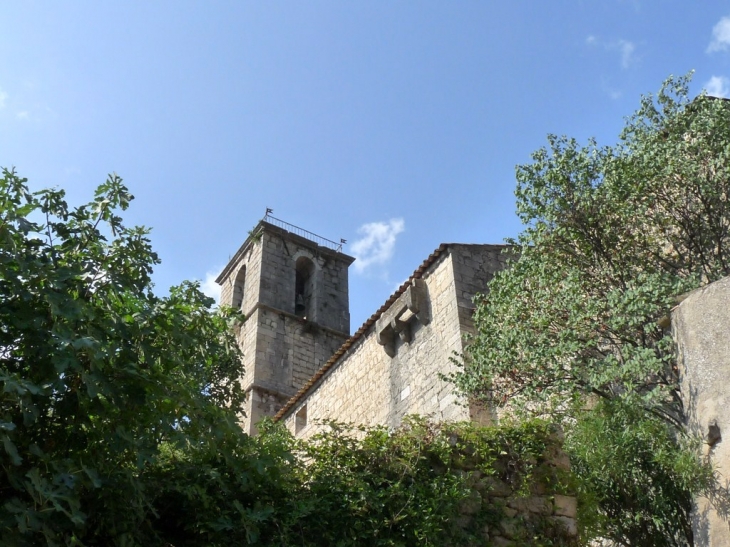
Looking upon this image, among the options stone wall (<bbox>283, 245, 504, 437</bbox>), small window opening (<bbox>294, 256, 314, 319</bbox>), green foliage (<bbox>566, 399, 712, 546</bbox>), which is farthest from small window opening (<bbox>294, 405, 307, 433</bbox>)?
green foliage (<bbox>566, 399, 712, 546</bbox>)

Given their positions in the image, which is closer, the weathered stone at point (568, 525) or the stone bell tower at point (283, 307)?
the weathered stone at point (568, 525)

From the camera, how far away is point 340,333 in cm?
2238

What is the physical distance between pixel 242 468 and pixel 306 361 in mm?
15773

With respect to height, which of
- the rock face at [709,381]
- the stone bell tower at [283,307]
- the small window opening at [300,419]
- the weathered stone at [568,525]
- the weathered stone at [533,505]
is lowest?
the weathered stone at [568,525]

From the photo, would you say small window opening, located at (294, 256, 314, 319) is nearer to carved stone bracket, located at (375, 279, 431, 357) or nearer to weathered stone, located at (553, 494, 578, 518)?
carved stone bracket, located at (375, 279, 431, 357)

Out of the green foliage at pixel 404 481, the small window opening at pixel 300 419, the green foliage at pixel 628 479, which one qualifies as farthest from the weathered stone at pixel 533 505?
the small window opening at pixel 300 419

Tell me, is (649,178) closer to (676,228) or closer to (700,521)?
(676,228)

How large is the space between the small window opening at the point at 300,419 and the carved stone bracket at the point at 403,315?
12.0 feet

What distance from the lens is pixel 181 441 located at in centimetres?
491

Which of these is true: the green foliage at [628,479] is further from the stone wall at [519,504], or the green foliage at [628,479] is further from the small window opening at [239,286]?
the small window opening at [239,286]

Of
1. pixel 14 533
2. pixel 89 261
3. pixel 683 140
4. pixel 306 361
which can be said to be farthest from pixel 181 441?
pixel 306 361

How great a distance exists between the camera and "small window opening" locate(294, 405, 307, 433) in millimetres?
15914

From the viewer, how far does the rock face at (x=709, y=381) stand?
6.07 meters

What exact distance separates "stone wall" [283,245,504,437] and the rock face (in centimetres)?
383
